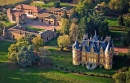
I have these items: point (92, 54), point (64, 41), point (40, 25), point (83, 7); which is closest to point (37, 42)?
point (64, 41)

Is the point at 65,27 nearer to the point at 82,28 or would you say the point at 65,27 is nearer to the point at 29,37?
the point at 82,28

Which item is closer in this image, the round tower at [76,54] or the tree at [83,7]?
the round tower at [76,54]

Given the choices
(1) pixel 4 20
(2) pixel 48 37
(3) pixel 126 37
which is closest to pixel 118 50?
(3) pixel 126 37

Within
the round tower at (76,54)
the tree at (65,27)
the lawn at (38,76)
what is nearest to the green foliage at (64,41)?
the round tower at (76,54)

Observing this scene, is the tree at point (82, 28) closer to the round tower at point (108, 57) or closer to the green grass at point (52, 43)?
the green grass at point (52, 43)

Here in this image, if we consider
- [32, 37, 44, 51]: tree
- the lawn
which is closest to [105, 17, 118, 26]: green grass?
[32, 37, 44, 51]: tree
